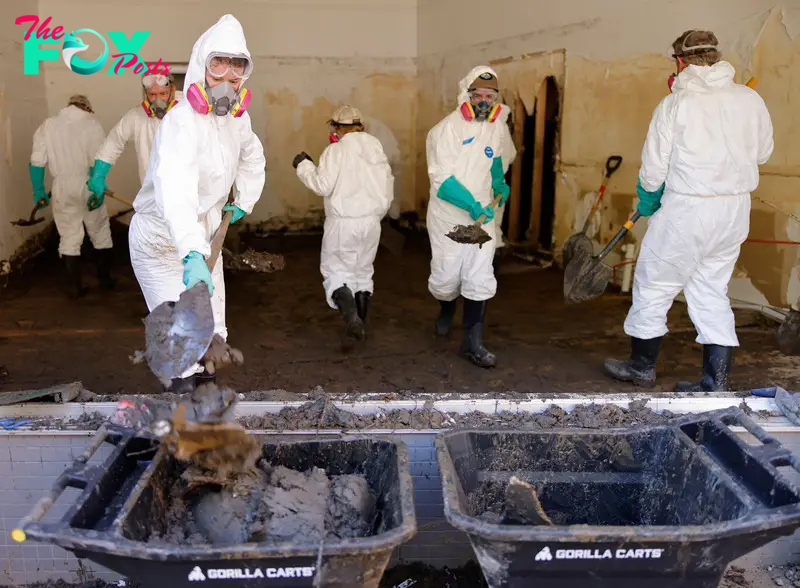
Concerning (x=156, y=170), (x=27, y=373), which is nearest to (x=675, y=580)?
(x=156, y=170)

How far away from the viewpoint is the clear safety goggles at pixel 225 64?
7.74 ft

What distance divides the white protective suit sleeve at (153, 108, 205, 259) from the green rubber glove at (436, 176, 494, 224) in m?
1.87

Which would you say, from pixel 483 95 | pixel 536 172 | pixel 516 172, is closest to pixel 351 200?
pixel 483 95

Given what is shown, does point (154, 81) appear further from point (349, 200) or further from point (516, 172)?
point (516, 172)

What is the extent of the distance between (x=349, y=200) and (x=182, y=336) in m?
2.55

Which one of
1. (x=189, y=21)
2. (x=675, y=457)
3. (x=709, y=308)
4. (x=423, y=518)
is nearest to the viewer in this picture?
(x=675, y=457)

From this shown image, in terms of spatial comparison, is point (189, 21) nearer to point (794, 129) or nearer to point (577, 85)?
point (577, 85)

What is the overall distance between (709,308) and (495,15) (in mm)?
4591

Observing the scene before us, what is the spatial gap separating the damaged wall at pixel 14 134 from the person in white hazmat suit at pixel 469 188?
391 cm

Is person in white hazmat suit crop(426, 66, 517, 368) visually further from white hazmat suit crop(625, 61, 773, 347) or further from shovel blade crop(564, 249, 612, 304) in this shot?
white hazmat suit crop(625, 61, 773, 347)

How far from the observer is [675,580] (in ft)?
5.27

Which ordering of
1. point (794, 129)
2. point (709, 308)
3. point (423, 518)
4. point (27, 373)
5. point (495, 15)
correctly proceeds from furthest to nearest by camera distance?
point (495, 15), point (794, 129), point (27, 373), point (709, 308), point (423, 518)

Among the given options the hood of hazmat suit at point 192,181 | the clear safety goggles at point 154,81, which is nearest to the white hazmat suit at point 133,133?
the clear safety goggles at point 154,81

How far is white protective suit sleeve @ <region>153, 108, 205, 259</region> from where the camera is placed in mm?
2186
